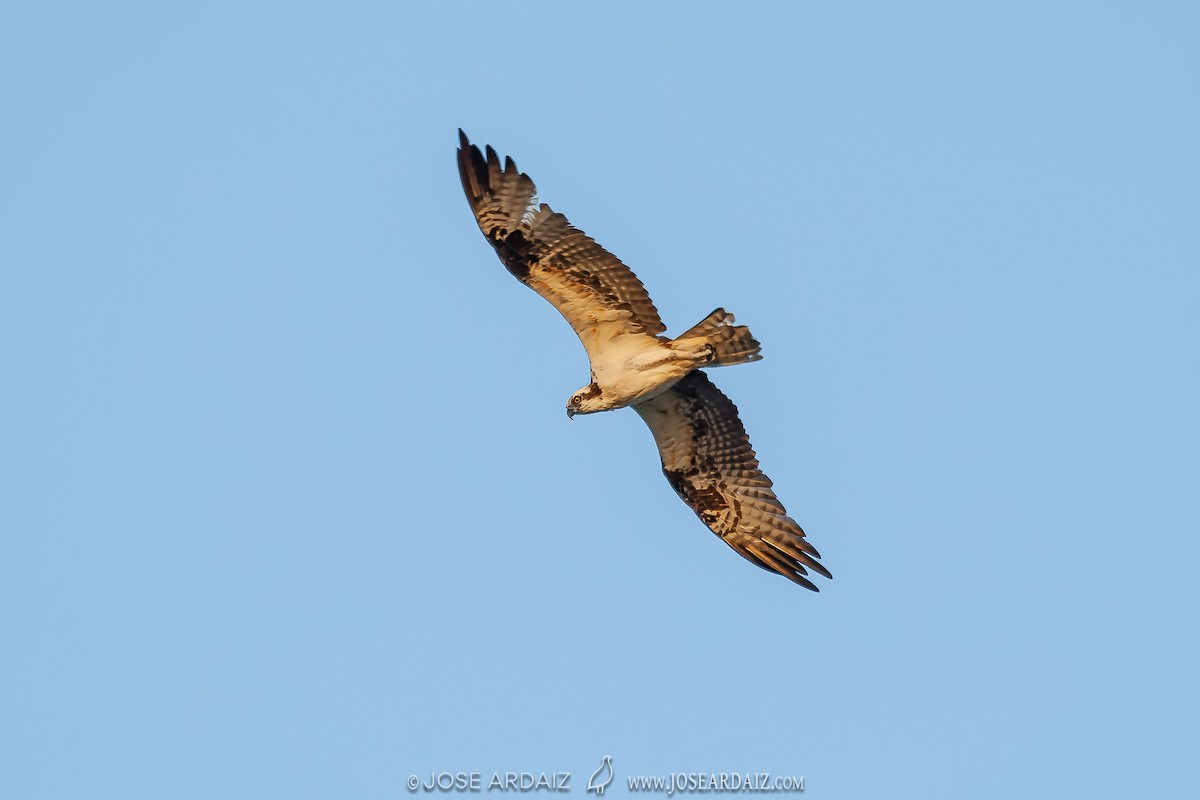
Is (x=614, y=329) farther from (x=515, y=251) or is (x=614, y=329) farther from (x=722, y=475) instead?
(x=722, y=475)

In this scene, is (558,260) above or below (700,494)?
above

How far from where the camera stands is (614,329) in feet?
44.5

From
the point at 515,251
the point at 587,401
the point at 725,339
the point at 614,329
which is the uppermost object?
the point at 515,251

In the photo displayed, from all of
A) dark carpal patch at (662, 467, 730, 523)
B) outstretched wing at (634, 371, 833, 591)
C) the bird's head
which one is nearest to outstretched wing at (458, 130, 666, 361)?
the bird's head

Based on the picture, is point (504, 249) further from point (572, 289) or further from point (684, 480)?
point (684, 480)

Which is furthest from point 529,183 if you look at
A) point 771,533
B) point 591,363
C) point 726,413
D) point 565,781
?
point 565,781

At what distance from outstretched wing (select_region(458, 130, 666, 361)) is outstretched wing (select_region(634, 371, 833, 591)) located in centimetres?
108

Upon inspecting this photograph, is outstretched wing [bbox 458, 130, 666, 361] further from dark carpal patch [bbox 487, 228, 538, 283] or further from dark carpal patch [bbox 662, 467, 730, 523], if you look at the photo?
dark carpal patch [bbox 662, 467, 730, 523]

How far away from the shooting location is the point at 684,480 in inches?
579

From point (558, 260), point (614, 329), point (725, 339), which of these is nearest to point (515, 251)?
point (558, 260)

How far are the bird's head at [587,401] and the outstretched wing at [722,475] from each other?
0.81 m

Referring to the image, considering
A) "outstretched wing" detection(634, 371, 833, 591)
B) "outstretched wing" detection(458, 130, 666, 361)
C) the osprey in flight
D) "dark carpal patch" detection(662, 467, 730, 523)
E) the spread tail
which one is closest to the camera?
the spread tail

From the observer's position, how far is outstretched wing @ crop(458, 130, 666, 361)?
13.4 metres

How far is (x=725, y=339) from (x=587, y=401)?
5.35 feet
